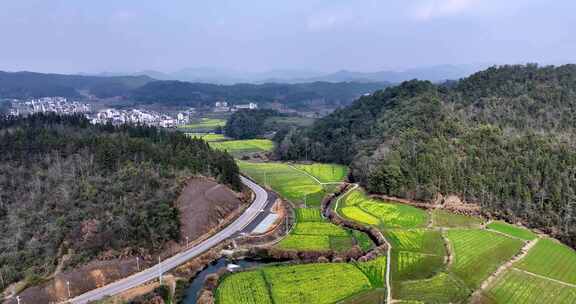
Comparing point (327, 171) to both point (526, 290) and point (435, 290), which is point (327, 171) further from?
point (526, 290)

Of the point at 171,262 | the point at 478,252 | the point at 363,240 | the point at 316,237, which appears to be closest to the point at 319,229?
the point at 316,237

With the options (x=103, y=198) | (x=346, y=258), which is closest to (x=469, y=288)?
(x=346, y=258)

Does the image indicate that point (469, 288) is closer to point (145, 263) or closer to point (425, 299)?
point (425, 299)

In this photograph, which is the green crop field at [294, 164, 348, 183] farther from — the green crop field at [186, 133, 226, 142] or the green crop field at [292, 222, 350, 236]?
the green crop field at [186, 133, 226, 142]

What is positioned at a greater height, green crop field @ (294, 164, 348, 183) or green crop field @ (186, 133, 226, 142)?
green crop field @ (186, 133, 226, 142)

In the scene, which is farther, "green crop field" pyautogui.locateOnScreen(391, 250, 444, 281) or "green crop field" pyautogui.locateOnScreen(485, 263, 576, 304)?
"green crop field" pyautogui.locateOnScreen(391, 250, 444, 281)

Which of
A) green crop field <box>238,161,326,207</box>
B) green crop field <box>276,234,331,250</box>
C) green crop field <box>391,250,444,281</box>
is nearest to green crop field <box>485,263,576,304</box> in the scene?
green crop field <box>391,250,444,281</box>
